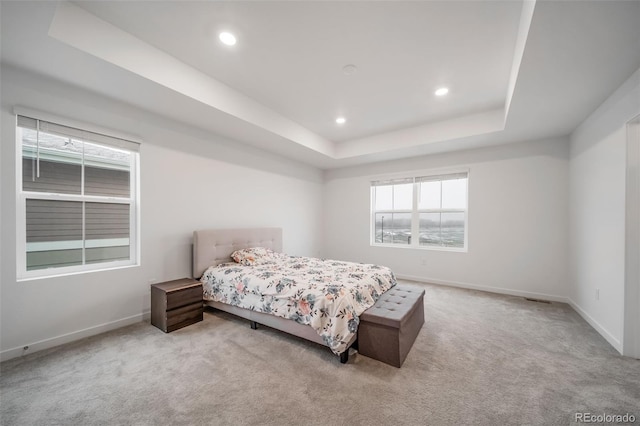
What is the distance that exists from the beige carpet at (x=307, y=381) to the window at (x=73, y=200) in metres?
0.86

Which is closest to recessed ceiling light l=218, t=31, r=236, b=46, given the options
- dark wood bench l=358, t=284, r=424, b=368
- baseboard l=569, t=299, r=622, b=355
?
dark wood bench l=358, t=284, r=424, b=368

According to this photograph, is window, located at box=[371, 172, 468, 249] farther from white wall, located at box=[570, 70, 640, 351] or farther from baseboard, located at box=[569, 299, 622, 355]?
baseboard, located at box=[569, 299, 622, 355]

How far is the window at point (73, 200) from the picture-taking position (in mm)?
2309

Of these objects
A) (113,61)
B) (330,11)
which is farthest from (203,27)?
(330,11)

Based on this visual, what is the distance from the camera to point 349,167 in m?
5.75

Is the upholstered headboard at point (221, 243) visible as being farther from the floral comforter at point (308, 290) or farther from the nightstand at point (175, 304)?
the nightstand at point (175, 304)

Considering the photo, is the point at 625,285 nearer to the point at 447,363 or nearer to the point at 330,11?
the point at 447,363


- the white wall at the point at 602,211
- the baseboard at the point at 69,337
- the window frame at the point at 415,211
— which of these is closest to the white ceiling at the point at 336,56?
the white wall at the point at 602,211

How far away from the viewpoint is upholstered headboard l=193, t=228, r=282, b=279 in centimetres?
332

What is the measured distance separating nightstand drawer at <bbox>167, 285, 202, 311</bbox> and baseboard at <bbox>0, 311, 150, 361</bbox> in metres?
0.61

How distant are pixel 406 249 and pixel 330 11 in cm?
421

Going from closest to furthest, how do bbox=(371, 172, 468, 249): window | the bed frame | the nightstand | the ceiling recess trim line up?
the ceiling recess trim → the bed frame → the nightstand → bbox=(371, 172, 468, 249): window

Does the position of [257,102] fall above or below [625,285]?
above

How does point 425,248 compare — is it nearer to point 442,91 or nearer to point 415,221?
point 415,221
